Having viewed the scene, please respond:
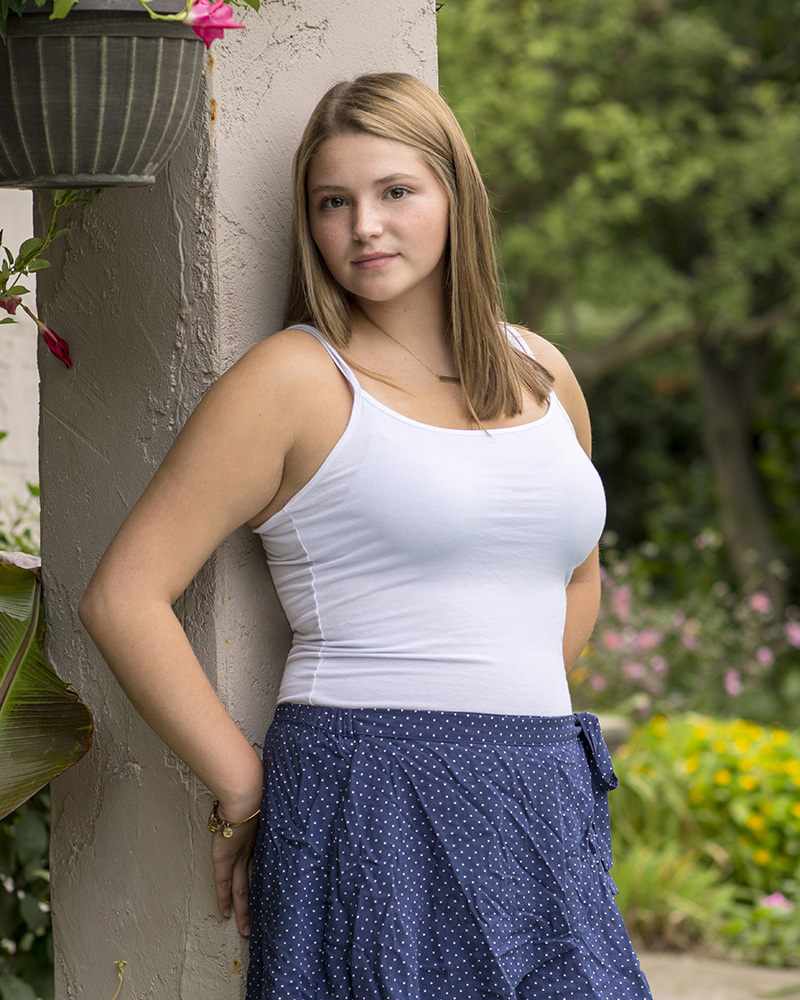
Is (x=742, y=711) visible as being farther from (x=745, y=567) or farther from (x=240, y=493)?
(x=240, y=493)

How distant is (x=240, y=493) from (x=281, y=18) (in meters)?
0.70

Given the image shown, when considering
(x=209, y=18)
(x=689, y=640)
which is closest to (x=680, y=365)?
(x=689, y=640)

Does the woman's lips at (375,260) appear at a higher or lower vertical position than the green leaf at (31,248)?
lower

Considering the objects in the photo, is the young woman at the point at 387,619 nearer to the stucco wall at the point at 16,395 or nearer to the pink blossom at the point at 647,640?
the stucco wall at the point at 16,395

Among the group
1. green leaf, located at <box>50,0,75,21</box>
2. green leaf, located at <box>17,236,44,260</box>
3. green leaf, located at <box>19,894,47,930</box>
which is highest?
green leaf, located at <box>50,0,75,21</box>

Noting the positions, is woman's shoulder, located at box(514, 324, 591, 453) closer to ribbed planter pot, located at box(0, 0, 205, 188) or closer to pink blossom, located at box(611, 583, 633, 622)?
ribbed planter pot, located at box(0, 0, 205, 188)

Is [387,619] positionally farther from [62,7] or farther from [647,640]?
[647,640]

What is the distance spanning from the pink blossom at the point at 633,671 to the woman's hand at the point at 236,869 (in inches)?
160

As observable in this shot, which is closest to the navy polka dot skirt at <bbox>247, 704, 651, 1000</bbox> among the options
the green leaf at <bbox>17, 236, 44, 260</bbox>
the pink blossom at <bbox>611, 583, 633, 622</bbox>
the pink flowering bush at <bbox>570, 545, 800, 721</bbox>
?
the green leaf at <bbox>17, 236, 44, 260</bbox>

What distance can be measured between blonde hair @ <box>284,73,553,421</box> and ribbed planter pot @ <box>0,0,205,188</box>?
0.25m

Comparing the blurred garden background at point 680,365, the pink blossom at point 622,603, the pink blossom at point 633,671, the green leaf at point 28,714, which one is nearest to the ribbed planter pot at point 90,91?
the green leaf at point 28,714

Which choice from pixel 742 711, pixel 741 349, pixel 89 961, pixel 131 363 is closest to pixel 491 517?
pixel 131 363

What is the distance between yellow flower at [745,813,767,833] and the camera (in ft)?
14.8

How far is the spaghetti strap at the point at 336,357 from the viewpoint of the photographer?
5.02 ft
